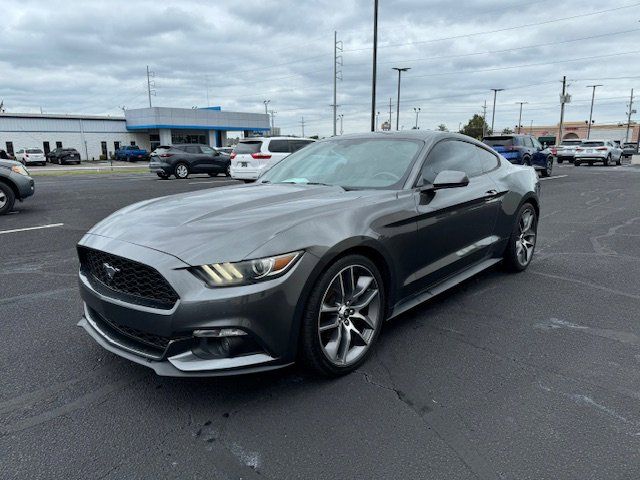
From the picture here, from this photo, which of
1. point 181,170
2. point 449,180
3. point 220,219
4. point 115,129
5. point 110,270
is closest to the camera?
point 110,270

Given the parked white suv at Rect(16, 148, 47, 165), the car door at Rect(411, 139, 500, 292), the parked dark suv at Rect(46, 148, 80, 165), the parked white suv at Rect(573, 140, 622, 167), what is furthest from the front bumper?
the parked dark suv at Rect(46, 148, 80, 165)

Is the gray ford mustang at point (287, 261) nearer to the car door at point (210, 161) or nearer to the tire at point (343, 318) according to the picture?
the tire at point (343, 318)

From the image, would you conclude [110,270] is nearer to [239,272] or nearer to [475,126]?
[239,272]

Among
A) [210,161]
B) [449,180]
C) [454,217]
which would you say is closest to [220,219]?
[449,180]

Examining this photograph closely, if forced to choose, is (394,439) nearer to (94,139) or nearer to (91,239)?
(91,239)

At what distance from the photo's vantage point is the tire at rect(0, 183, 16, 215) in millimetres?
9391

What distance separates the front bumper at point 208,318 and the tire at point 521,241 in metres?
3.12

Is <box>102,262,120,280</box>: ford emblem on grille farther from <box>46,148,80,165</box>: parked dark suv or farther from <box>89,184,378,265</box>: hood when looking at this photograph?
<box>46,148,80,165</box>: parked dark suv

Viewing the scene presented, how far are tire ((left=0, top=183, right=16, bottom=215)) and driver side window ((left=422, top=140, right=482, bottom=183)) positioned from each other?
906 centimetres

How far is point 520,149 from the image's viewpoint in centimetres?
1722

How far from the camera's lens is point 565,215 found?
9344 mm

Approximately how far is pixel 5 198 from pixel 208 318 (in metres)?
9.21

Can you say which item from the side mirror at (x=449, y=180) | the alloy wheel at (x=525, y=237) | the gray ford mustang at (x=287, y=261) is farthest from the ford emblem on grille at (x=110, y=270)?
the alloy wheel at (x=525, y=237)

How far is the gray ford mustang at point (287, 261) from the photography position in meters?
2.40
